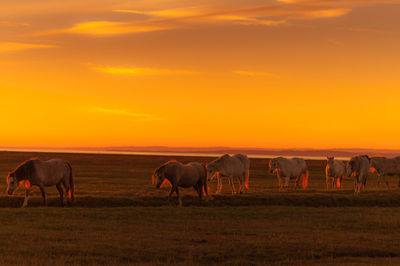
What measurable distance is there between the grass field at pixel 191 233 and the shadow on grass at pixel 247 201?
0.07 m

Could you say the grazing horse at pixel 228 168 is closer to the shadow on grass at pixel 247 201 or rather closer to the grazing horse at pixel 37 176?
the shadow on grass at pixel 247 201

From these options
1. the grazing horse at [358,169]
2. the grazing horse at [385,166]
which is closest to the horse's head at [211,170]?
the grazing horse at [358,169]

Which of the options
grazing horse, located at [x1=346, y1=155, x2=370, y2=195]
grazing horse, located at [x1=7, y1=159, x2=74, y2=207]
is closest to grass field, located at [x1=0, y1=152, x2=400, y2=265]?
grazing horse, located at [x1=7, y1=159, x2=74, y2=207]

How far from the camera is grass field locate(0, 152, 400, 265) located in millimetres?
11695

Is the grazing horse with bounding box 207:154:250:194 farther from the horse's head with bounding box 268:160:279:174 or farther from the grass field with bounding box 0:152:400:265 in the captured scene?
the horse's head with bounding box 268:160:279:174

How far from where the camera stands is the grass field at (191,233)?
38.4 feet

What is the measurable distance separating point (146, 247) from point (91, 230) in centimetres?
324

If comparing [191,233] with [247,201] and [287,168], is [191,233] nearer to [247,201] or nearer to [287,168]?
[247,201]

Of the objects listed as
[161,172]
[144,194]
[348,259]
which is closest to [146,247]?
[348,259]

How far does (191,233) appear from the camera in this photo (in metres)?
14.8

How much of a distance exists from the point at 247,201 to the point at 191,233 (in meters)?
8.99

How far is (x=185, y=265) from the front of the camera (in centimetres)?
1086

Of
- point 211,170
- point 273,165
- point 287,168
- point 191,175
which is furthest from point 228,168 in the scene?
point 287,168

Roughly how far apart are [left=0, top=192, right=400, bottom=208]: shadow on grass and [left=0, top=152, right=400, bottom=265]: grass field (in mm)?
66
